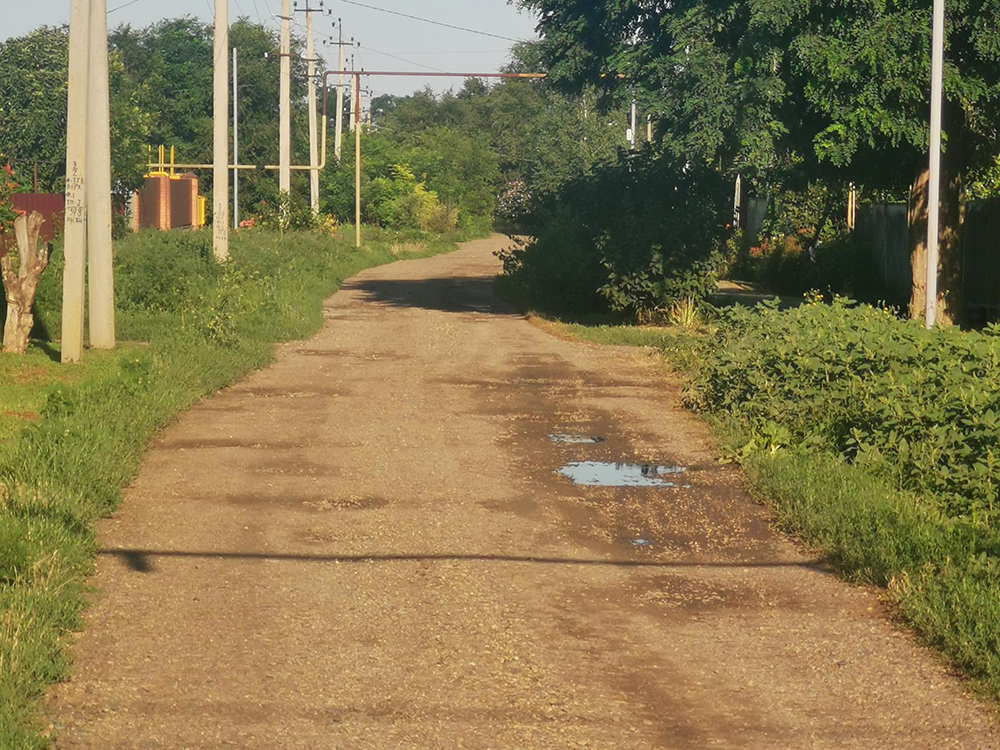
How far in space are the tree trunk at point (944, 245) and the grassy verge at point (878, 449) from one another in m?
7.23

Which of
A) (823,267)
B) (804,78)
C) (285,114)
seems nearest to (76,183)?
(804,78)

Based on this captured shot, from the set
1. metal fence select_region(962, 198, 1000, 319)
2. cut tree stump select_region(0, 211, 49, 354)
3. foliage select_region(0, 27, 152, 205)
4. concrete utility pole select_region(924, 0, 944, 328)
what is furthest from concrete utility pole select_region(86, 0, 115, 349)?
foliage select_region(0, 27, 152, 205)

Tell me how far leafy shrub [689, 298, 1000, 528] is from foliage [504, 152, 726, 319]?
7.98 meters

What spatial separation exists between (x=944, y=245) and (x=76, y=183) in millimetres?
12409

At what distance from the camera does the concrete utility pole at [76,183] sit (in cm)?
1552

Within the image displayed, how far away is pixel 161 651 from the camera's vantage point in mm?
6344

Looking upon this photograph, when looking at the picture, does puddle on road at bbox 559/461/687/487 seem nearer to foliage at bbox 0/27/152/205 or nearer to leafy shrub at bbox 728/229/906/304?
leafy shrub at bbox 728/229/906/304

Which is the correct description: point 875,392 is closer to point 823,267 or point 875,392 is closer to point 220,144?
point 220,144

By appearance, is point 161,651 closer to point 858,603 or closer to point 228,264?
point 858,603

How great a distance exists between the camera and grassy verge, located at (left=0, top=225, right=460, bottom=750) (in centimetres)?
631

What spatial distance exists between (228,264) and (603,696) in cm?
1929

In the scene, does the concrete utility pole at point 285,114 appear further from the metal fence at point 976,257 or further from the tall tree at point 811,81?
the tall tree at point 811,81

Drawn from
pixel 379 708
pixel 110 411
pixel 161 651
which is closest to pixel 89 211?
pixel 110 411

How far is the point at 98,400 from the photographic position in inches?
471
